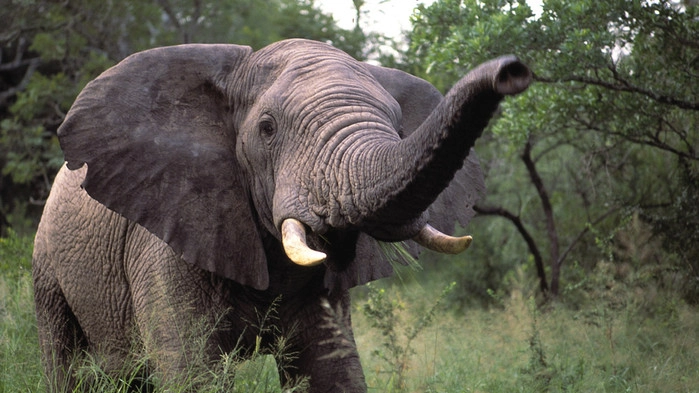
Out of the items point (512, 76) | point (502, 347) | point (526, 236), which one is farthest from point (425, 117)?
point (526, 236)

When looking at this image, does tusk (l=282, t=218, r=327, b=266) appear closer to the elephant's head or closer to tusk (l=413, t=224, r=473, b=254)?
the elephant's head

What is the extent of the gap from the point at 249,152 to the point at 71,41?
32.8 ft

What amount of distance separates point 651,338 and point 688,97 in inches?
70.4

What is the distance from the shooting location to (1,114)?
15.8 metres

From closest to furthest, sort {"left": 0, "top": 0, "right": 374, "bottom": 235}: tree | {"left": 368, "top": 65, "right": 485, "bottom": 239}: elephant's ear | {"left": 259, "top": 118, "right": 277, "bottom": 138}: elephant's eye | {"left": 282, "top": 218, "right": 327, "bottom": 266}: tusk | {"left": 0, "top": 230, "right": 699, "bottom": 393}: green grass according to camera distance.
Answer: {"left": 282, "top": 218, "right": 327, "bottom": 266}: tusk
{"left": 259, "top": 118, "right": 277, "bottom": 138}: elephant's eye
{"left": 368, "top": 65, "right": 485, "bottom": 239}: elephant's ear
{"left": 0, "top": 230, "right": 699, "bottom": 393}: green grass
{"left": 0, "top": 0, "right": 374, "bottom": 235}: tree

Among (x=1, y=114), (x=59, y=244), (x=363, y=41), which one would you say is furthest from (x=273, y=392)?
(x=1, y=114)

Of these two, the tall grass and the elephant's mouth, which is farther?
the tall grass

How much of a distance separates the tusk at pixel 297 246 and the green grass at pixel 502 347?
0.67 meters

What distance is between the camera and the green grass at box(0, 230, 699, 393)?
538 centimetres

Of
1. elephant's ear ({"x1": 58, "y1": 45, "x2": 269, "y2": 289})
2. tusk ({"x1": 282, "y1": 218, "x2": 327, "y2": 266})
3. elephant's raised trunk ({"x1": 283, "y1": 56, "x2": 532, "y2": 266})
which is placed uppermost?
elephant's raised trunk ({"x1": 283, "y1": 56, "x2": 532, "y2": 266})

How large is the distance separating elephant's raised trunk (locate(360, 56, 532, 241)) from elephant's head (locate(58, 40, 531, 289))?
26 millimetres

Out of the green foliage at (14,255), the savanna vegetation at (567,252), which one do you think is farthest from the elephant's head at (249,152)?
the green foliage at (14,255)

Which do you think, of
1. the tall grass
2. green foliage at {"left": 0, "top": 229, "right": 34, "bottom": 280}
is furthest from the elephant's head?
green foliage at {"left": 0, "top": 229, "right": 34, "bottom": 280}

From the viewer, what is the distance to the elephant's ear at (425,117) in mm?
4328
